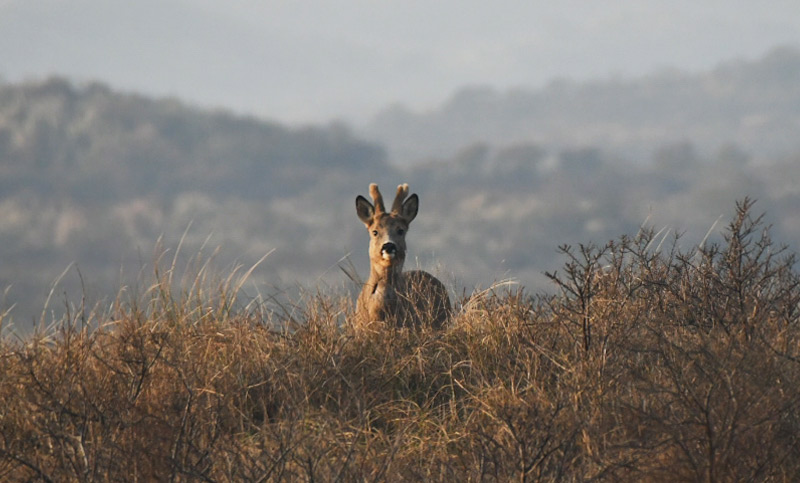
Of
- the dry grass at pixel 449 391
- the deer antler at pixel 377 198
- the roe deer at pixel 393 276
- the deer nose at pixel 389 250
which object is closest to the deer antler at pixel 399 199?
the roe deer at pixel 393 276

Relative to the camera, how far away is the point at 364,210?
1084cm

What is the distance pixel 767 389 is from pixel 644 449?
743mm

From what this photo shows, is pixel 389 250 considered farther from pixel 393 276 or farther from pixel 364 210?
pixel 364 210

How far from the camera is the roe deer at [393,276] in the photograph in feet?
31.7

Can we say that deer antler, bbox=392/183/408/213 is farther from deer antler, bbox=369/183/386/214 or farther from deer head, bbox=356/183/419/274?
deer antler, bbox=369/183/386/214

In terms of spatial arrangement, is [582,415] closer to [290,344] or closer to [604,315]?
[604,315]

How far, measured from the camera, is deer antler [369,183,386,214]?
10852 millimetres

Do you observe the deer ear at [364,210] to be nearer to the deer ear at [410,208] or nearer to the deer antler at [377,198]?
the deer antler at [377,198]

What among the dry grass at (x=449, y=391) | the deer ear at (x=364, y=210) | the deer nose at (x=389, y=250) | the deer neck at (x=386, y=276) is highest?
the deer ear at (x=364, y=210)

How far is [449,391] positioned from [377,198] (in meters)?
4.05

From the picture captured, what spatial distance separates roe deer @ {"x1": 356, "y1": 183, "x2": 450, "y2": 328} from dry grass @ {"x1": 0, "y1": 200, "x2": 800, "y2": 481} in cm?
66

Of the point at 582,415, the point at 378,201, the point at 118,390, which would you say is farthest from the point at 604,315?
the point at 378,201

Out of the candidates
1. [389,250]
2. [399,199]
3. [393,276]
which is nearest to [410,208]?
[399,199]

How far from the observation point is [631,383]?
552 centimetres
